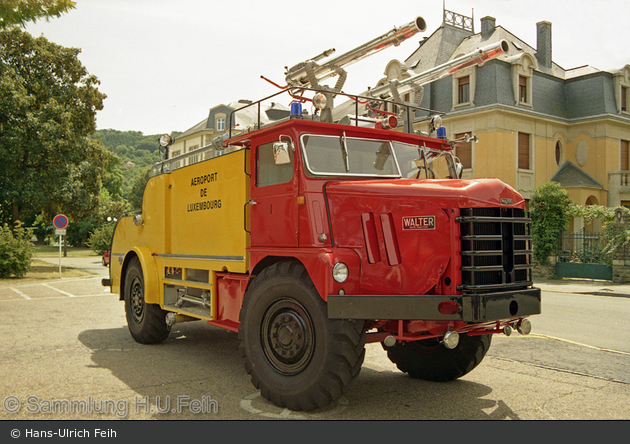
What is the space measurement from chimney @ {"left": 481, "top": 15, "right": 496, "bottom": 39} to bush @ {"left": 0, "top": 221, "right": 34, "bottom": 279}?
Answer: 84.3 feet

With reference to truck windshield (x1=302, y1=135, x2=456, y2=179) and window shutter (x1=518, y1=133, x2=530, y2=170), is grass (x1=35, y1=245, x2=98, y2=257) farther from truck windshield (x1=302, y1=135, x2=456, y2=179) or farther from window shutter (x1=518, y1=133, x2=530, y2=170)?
truck windshield (x1=302, y1=135, x2=456, y2=179)

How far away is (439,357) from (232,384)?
8.02ft

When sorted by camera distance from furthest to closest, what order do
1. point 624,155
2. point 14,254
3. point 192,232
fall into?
point 624,155, point 14,254, point 192,232

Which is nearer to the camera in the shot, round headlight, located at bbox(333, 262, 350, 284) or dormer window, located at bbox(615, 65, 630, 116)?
round headlight, located at bbox(333, 262, 350, 284)

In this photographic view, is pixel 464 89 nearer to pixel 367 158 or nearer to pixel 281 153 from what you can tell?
pixel 367 158

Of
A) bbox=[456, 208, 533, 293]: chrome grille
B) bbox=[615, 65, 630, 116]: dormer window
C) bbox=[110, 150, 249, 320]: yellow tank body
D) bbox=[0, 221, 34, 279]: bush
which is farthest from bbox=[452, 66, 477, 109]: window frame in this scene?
bbox=[456, 208, 533, 293]: chrome grille

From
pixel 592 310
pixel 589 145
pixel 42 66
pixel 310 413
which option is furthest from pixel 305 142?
pixel 589 145

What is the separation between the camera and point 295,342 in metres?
5.41

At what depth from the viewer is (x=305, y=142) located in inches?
232

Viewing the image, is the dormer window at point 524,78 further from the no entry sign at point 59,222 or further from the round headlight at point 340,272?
the round headlight at point 340,272

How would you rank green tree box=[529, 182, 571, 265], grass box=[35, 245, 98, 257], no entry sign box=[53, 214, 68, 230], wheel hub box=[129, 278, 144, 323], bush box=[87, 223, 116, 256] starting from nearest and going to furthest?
wheel hub box=[129, 278, 144, 323] < no entry sign box=[53, 214, 68, 230] < green tree box=[529, 182, 571, 265] < bush box=[87, 223, 116, 256] < grass box=[35, 245, 98, 257]

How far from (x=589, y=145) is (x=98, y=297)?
2750 centimetres

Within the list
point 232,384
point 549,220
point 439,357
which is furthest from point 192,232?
point 549,220

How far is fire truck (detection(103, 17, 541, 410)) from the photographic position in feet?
16.5
